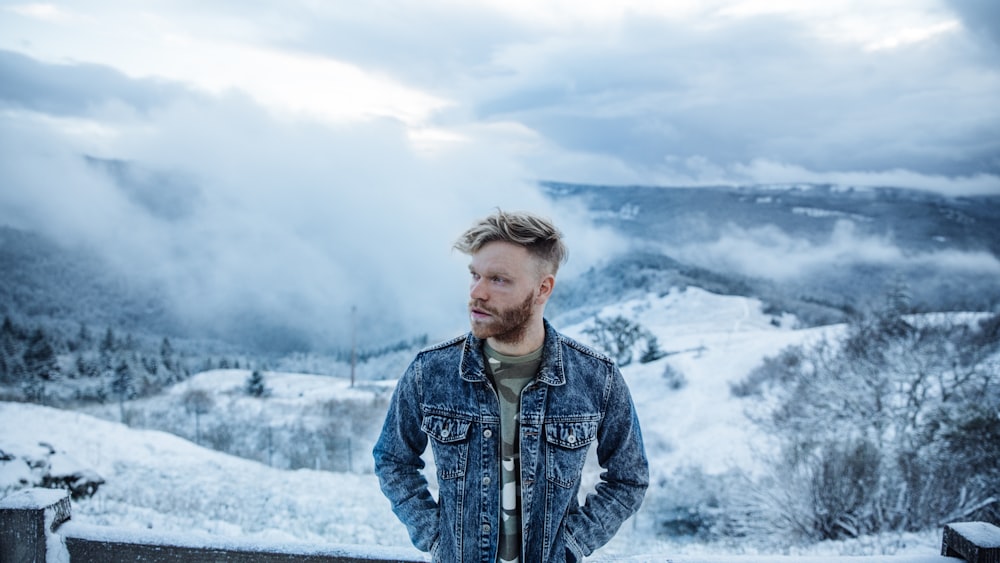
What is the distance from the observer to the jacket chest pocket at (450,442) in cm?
208

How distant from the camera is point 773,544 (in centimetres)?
1304

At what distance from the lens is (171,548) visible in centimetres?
245

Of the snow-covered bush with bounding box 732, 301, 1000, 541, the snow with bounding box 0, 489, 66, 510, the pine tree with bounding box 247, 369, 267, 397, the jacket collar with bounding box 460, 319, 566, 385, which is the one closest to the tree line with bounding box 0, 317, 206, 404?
the pine tree with bounding box 247, 369, 267, 397

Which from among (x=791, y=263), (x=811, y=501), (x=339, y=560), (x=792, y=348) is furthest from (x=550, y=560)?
(x=791, y=263)

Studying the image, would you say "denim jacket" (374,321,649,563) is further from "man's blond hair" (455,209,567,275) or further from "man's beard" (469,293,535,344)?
"man's blond hair" (455,209,567,275)

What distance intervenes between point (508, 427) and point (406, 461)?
1.35ft

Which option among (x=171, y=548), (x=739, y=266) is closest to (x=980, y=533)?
(x=171, y=548)

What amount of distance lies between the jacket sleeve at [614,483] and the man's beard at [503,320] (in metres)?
0.44

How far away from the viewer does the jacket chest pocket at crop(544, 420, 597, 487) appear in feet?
6.88

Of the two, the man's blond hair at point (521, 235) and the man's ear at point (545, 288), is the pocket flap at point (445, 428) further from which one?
the man's blond hair at point (521, 235)

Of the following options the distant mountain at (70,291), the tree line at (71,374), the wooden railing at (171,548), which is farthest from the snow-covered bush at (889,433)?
the distant mountain at (70,291)

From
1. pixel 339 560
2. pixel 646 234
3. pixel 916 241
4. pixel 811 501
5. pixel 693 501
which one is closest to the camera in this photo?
pixel 339 560

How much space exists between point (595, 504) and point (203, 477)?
577 inches

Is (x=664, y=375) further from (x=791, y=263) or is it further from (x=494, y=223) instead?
(x=791, y=263)
